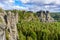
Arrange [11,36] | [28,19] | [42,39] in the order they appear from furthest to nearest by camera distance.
→ [28,19], [42,39], [11,36]

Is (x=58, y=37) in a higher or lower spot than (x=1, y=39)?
lower

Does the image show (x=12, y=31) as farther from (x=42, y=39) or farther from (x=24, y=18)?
(x=24, y=18)

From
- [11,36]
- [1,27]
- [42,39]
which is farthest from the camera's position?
[42,39]

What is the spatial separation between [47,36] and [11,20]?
48.7 meters

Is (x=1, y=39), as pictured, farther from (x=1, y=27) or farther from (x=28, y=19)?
(x=28, y=19)

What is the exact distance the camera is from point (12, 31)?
67.0m

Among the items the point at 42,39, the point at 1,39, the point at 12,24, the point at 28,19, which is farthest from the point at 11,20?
the point at 28,19

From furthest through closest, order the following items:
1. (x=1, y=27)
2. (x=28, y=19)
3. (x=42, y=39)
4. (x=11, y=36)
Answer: (x=28, y=19)
(x=42, y=39)
(x=11, y=36)
(x=1, y=27)

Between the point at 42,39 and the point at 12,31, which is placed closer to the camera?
the point at 12,31

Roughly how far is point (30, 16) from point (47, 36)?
82.5 meters

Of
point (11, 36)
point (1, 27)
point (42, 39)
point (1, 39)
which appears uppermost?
point (1, 27)

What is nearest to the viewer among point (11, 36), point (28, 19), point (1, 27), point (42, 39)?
point (1, 27)

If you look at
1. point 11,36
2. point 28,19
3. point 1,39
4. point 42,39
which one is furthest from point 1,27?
point 28,19

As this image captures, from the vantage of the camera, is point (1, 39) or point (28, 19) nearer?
point (1, 39)
